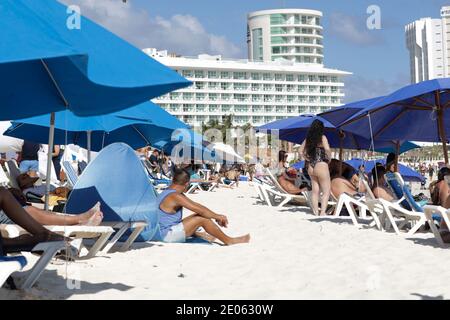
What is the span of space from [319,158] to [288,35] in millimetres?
130078

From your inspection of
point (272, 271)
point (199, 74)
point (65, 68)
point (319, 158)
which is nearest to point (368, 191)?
point (319, 158)

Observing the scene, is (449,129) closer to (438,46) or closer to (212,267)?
(212,267)

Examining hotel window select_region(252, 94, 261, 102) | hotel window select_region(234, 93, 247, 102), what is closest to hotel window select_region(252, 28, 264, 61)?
hotel window select_region(252, 94, 261, 102)

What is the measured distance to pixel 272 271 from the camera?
4965 mm

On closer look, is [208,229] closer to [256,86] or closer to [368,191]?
[368,191]

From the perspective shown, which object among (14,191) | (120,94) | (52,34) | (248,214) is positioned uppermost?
(52,34)

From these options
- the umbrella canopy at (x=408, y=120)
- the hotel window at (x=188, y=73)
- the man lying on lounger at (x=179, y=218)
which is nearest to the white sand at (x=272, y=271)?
the man lying on lounger at (x=179, y=218)

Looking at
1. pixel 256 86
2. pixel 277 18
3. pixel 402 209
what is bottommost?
pixel 402 209

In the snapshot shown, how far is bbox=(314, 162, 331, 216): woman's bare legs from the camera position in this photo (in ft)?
30.6

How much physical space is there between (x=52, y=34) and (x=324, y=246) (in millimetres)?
3759

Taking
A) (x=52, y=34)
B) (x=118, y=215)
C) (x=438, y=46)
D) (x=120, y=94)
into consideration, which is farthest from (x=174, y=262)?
(x=438, y=46)

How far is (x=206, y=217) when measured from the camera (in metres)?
6.48

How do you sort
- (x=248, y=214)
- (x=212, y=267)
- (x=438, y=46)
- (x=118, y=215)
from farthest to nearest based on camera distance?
(x=438, y=46), (x=248, y=214), (x=118, y=215), (x=212, y=267)

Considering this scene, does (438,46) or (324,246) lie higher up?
(438,46)
